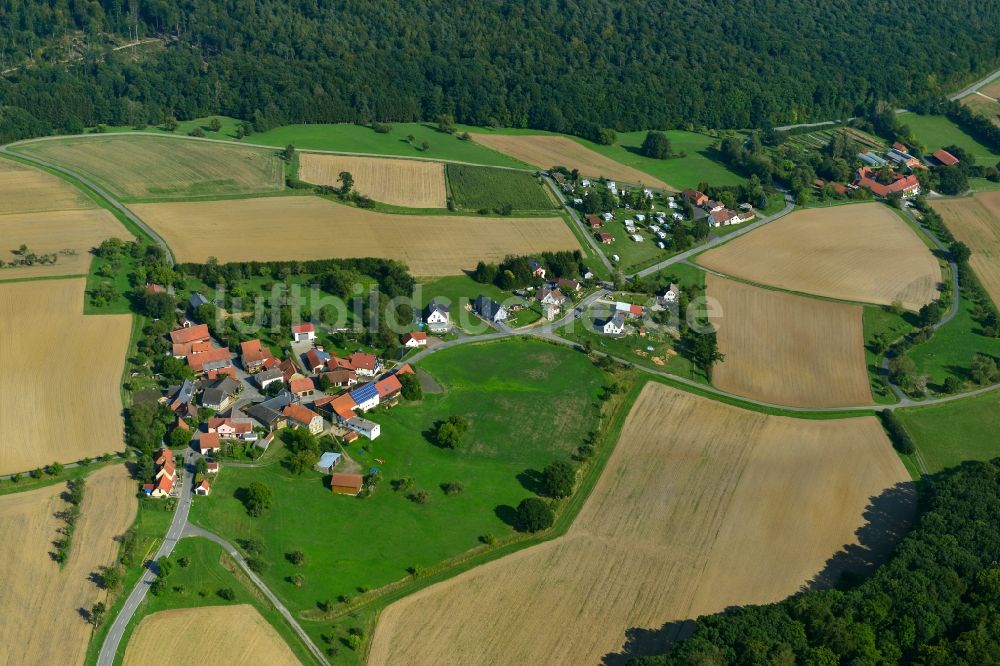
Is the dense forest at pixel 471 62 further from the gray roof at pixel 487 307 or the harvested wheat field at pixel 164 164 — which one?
the gray roof at pixel 487 307

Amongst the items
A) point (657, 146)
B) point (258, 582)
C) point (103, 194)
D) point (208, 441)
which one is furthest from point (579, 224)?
point (258, 582)

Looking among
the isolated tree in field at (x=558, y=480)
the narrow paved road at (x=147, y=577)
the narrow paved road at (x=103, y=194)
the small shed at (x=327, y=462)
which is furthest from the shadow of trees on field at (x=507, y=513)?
the narrow paved road at (x=103, y=194)

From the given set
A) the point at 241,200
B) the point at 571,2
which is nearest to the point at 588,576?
the point at 241,200

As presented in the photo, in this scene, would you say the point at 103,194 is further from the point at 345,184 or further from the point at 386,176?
the point at 386,176

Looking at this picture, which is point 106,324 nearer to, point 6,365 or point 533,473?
point 6,365

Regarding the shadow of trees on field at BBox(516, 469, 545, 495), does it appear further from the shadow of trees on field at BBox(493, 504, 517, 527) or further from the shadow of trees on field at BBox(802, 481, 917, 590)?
→ the shadow of trees on field at BBox(802, 481, 917, 590)
